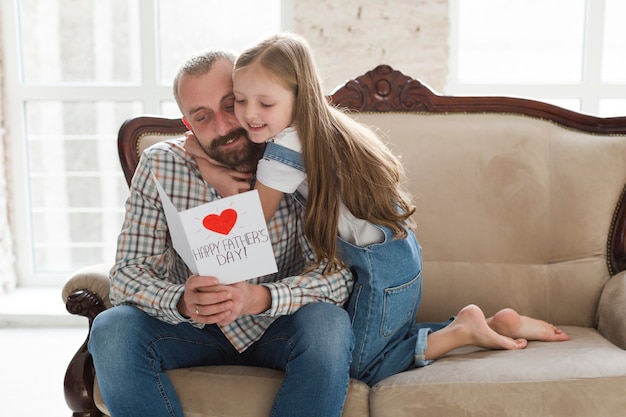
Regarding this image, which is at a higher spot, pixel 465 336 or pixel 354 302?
pixel 354 302

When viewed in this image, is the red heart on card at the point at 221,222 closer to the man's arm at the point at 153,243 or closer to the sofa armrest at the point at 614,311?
the man's arm at the point at 153,243

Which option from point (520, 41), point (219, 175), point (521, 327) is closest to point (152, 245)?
point (219, 175)

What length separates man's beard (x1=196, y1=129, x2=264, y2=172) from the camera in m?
1.63

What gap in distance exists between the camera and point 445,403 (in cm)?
148

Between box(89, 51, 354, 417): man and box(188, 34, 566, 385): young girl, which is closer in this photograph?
box(89, 51, 354, 417): man

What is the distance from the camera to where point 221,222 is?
1.36 meters

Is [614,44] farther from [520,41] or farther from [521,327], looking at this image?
[521,327]

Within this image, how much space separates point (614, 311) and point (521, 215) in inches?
14.9

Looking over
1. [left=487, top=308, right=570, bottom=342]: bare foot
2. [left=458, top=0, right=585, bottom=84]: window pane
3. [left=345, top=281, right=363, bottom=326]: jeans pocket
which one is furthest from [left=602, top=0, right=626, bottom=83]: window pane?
[left=345, top=281, right=363, bottom=326]: jeans pocket

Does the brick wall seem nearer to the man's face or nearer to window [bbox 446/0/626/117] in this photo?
window [bbox 446/0/626/117]

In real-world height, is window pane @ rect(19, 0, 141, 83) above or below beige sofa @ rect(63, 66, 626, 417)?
above

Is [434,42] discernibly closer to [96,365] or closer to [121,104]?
[121,104]

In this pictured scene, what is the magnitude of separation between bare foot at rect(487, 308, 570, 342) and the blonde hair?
16.1 inches

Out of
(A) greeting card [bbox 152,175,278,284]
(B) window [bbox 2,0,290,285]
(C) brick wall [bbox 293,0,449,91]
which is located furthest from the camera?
(B) window [bbox 2,0,290,285]
